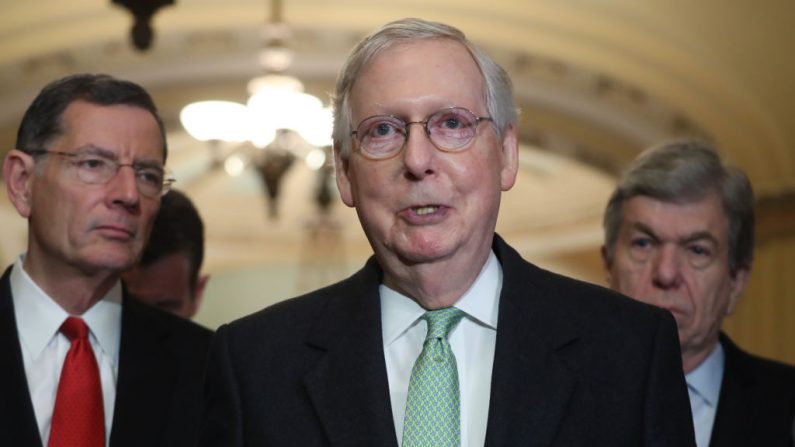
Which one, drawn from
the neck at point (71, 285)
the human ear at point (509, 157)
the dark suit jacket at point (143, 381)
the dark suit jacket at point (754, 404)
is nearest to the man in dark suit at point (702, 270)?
the dark suit jacket at point (754, 404)

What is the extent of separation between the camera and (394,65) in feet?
8.09

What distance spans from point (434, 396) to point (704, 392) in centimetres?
136

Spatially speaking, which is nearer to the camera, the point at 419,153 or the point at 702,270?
the point at 419,153

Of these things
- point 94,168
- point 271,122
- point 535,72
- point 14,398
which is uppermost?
point 535,72

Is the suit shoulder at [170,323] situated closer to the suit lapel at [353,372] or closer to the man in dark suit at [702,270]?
the suit lapel at [353,372]

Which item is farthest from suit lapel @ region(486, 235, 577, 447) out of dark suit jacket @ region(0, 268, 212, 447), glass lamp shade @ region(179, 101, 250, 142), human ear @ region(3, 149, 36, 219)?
glass lamp shade @ region(179, 101, 250, 142)

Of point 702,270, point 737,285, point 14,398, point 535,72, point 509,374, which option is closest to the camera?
point 509,374

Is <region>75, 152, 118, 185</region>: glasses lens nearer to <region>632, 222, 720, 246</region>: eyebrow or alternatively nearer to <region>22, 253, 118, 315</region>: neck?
<region>22, 253, 118, 315</region>: neck

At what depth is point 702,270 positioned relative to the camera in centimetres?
352

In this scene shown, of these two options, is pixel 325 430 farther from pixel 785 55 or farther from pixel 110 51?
pixel 110 51

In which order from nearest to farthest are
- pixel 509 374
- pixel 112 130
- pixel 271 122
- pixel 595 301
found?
pixel 509 374, pixel 595 301, pixel 112 130, pixel 271 122

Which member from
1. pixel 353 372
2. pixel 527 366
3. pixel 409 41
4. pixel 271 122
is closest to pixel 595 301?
pixel 527 366

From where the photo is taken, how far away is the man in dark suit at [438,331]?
2.35m

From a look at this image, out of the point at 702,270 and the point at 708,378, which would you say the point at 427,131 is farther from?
the point at 708,378
